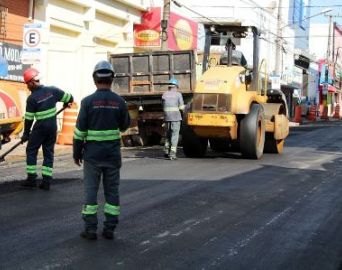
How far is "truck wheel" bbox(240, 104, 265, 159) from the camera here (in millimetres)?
14148

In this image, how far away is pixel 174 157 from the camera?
14.6 metres

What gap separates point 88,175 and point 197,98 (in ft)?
25.3

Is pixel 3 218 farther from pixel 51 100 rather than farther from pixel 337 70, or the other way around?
pixel 337 70

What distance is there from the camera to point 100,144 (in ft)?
21.4

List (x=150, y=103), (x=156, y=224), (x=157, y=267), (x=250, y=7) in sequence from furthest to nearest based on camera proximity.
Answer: (x=250, y=7) → (x=150, y=103) → (x=156, y=224) → (x=157, y=267)

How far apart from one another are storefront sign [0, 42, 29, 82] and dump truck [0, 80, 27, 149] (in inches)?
306

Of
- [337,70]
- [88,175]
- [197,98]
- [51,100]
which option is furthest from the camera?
[337,70]

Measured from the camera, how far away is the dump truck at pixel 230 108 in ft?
45.4

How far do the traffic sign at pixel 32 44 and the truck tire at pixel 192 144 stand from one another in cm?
397

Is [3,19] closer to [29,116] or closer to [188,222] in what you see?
[29,116]

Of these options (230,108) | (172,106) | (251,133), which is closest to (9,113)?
(172,106)

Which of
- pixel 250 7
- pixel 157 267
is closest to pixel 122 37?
pixel 250 7

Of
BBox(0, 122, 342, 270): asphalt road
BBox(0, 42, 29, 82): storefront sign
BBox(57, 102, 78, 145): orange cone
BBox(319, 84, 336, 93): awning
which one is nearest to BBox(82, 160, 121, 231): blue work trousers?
BBox(0, 122, 342, 270): asphalt road

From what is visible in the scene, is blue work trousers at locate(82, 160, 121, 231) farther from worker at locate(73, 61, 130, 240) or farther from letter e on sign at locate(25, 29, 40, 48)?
letter e on sign at locate(25, 29, 40, 48)
